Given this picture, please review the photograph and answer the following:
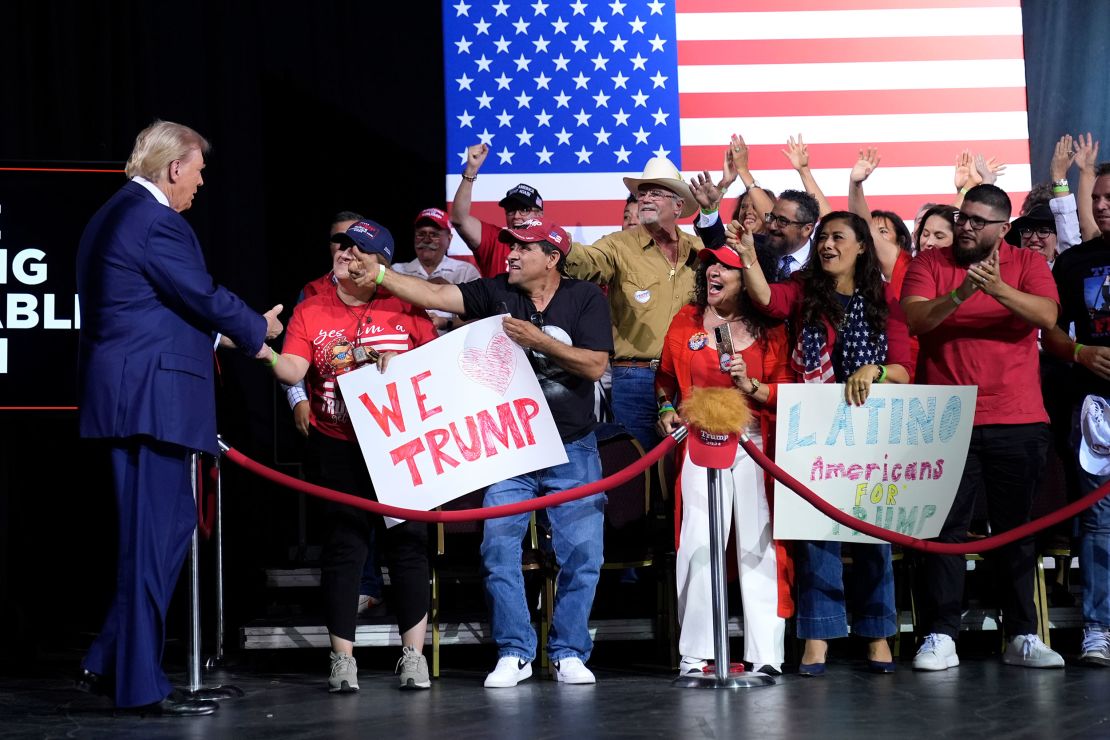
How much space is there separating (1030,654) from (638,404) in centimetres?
184

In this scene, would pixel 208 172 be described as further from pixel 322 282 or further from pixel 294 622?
pixel 294 622

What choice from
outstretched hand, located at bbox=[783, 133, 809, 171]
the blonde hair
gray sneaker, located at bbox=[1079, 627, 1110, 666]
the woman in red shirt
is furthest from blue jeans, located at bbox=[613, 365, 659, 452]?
the blonde hair

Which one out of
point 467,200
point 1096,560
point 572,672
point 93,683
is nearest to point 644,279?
point 467,200

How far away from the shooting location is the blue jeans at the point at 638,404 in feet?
18.4

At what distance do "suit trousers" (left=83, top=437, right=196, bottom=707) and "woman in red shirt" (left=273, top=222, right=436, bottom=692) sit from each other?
628mm

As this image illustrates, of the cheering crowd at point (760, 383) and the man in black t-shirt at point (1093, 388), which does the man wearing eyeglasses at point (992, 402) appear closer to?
the cheering crowd at point (760, 383)

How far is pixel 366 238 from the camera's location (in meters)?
4.70

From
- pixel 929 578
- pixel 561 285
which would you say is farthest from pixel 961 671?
pixel 561 285

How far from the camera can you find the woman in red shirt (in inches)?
183

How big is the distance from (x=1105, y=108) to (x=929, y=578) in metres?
3.47

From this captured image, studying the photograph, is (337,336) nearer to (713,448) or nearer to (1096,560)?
(713,448)

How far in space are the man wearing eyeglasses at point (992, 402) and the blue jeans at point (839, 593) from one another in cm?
19

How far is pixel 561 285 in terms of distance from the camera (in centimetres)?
499

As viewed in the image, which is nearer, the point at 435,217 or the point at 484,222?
the point at 435,217
